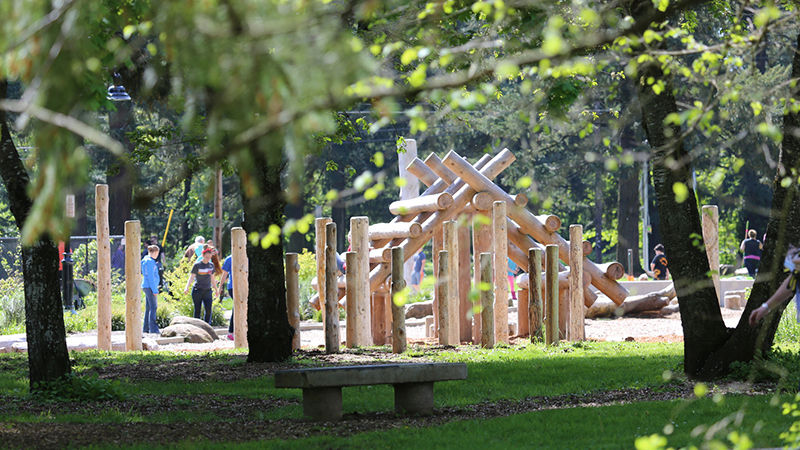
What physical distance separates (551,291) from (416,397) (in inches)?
246

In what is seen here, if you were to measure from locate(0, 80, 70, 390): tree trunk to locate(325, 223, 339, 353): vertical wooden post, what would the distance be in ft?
17.0

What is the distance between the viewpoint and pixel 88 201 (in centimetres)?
4697

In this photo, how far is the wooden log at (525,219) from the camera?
679 inches

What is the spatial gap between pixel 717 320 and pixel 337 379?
165 inches

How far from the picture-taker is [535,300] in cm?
1605

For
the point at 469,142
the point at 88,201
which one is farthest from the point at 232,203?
the point at 469,142

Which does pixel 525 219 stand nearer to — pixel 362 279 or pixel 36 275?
pixel 362 279

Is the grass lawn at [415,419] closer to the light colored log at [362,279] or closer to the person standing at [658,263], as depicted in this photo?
the light colored log at [362,279]

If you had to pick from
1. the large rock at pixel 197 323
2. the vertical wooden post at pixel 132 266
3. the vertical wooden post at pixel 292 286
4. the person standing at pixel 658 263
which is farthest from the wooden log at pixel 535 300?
the person standing at pixel 658 263

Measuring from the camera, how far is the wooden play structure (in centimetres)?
1563

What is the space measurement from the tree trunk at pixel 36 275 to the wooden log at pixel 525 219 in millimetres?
7843

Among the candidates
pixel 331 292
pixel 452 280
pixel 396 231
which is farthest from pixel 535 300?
pixel 331 292

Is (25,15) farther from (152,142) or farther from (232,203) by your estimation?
(232,203)

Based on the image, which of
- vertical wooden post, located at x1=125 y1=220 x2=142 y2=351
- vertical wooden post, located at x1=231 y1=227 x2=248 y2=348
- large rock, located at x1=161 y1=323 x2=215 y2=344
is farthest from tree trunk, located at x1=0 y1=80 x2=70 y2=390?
large rock, located at x1=161 y1=323 x2=215 y2=344
